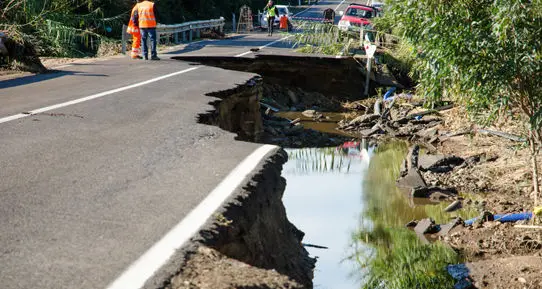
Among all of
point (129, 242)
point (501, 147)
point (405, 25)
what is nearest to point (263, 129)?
point (501, 147)

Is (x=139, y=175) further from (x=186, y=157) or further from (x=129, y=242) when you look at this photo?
(x=129, y=242)

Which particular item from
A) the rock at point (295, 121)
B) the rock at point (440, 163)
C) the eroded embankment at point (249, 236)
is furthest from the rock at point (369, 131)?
the eroded embankment at point (249, 236)

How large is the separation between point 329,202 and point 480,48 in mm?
5042

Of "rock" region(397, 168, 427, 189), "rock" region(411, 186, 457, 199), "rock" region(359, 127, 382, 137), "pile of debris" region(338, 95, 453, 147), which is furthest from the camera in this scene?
"rock" region(359, 127, 382, 137)

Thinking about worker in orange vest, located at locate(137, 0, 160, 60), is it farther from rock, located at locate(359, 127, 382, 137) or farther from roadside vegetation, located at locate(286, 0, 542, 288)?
roadside vegetation, located at locate(286, 0, 542, 288)

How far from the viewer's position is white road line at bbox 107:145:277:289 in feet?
12.7

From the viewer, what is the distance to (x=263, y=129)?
18062 mm

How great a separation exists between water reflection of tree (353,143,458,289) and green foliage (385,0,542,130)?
200 centimetres

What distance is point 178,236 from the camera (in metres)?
4.59

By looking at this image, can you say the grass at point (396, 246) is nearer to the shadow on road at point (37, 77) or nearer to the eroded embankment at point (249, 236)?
the eroded embankment at point (249, 236)

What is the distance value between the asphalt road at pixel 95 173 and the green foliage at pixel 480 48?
9.24ft

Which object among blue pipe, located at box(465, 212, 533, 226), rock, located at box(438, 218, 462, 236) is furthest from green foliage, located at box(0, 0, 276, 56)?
blue pipe, located at box(465, 212, 533, 226)

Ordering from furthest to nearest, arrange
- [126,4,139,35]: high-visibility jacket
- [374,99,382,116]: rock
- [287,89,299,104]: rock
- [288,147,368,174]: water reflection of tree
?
[287,89,299,104]: rock
[374,99,382,116]: rock
[126,4,139,35]: high-visibility jacket
[288,147,368,174]: water reflection of tree

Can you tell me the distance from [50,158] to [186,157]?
125 centimetres
